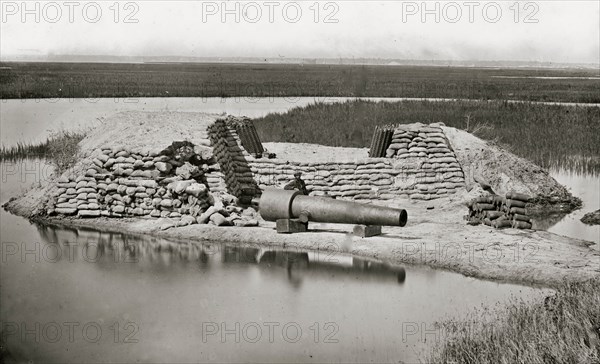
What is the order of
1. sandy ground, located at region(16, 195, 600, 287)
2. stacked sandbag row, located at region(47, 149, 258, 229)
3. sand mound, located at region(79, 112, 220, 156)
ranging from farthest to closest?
sand mound, located at region(79, 112, 220, 156) < stacked sandbag row, located at region(47, 149, 258, 229) < sandy ground, located at region(16, 195, 600, 287)

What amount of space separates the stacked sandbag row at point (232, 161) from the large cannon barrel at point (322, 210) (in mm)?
1907

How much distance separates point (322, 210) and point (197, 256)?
7.84 feet

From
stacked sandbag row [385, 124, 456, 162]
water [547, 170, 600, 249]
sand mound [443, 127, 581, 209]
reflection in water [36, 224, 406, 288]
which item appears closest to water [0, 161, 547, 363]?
reflection in water [36, 224, 406, 288]

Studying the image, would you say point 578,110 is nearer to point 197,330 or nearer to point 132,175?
point 132,175

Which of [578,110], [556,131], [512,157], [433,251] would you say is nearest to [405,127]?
[512,157]

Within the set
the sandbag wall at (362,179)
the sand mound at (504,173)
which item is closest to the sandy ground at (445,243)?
the sandbag wall at (362,179)

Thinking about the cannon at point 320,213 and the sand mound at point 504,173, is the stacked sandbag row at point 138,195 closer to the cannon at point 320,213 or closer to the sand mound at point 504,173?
the cannon at point 320,213

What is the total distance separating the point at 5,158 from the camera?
59.7 feet

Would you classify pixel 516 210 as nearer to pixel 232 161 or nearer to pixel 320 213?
pixel 320 213

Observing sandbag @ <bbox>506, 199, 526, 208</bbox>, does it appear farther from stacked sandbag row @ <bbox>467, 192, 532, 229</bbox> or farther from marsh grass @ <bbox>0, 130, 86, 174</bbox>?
marsh grass @ <bbox>0, 130, 86, 174</bbox>

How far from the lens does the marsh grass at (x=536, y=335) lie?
652 cm

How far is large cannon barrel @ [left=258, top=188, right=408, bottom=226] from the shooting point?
495 inches

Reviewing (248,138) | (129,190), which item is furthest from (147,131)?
(248,138)

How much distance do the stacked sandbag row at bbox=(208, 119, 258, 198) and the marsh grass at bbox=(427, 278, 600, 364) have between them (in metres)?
7.48
